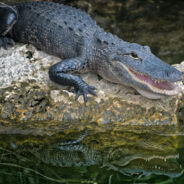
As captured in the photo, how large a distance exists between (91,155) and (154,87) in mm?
1019

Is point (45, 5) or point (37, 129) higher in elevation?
point (45, 5)

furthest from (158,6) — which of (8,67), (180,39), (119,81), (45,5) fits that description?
(8,67)

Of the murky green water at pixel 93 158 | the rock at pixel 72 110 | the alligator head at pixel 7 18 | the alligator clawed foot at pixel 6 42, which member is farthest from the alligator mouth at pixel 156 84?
the alligator head at pixel 7 18

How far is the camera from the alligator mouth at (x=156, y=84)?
136 inches

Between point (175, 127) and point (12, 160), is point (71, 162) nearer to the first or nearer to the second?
point (12, 160)

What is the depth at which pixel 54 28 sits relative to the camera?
173 inches

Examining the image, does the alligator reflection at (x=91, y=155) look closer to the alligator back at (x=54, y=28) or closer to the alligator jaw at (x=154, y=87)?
the alligator jaw at (x=154, y=87)

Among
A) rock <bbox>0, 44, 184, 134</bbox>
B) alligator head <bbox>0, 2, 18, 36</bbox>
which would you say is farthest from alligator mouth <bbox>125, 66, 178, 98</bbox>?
alligator head <bbox>0, 2, 18, 36</bbox>

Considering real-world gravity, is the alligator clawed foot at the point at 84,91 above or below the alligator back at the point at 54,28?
below

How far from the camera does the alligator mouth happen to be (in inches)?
136

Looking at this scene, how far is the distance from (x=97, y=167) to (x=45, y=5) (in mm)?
2760

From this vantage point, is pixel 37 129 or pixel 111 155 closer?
pixel 111 155

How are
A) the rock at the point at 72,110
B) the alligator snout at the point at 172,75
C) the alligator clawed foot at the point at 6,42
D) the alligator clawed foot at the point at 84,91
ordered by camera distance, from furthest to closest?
the alligator clawed foot at the point at 6,42
the alligator clawed foot at the point at 84,91
the rock at the point at 72,110
the alligator snout at the point at 172,75

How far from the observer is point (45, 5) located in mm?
4758
